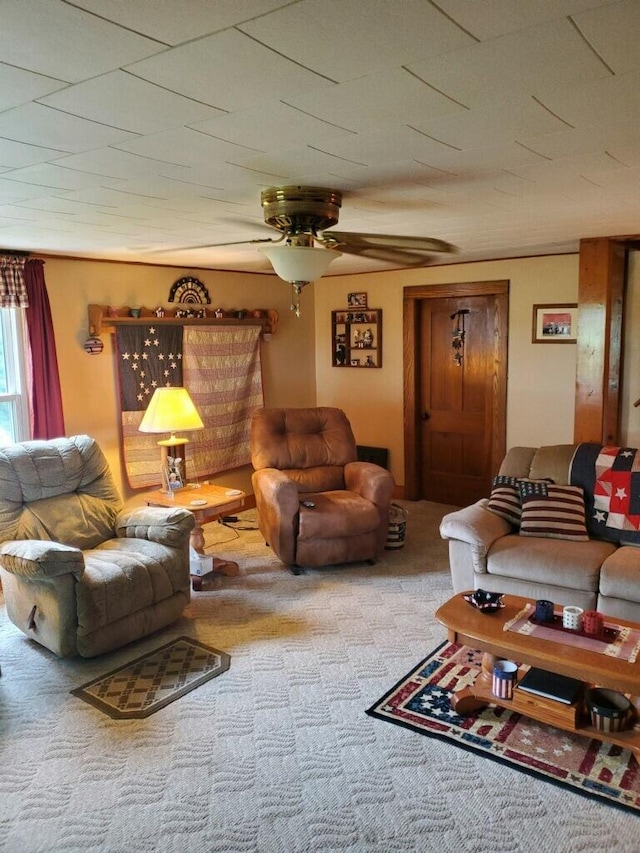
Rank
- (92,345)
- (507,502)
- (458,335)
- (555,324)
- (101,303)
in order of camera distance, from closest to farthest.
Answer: (507,502) < (92,345) < (101,303) < (555,324) < (458,335)

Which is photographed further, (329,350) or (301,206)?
(329,350)

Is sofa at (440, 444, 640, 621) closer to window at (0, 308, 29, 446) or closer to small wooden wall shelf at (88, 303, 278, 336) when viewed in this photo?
small wooden wall shelf at (88, 303, 278, 336)

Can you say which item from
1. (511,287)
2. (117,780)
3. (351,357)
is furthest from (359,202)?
(351,357)

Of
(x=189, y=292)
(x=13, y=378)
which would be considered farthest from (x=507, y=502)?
(x=13, y=378)

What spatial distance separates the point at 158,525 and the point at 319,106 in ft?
8.64

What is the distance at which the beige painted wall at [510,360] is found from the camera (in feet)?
16.8

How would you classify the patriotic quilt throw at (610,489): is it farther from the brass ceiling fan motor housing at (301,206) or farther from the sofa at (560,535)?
the brass ceiling fan motor housing at (301,206)

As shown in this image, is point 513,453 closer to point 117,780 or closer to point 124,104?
point 117,780

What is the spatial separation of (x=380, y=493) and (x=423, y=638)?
4.17 ft

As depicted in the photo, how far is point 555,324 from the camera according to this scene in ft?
16.8

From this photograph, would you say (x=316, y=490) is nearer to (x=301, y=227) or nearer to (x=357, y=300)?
(x=357, y=300)

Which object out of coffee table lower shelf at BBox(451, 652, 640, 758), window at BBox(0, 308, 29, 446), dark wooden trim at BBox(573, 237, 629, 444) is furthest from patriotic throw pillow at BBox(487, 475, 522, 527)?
window at BBox(0, 308, 29, 446)

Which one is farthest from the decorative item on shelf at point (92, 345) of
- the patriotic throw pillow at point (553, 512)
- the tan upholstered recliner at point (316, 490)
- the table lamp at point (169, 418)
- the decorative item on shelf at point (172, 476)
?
the patriotic throw pillow at point (553, 512)

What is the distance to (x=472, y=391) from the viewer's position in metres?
5.66
